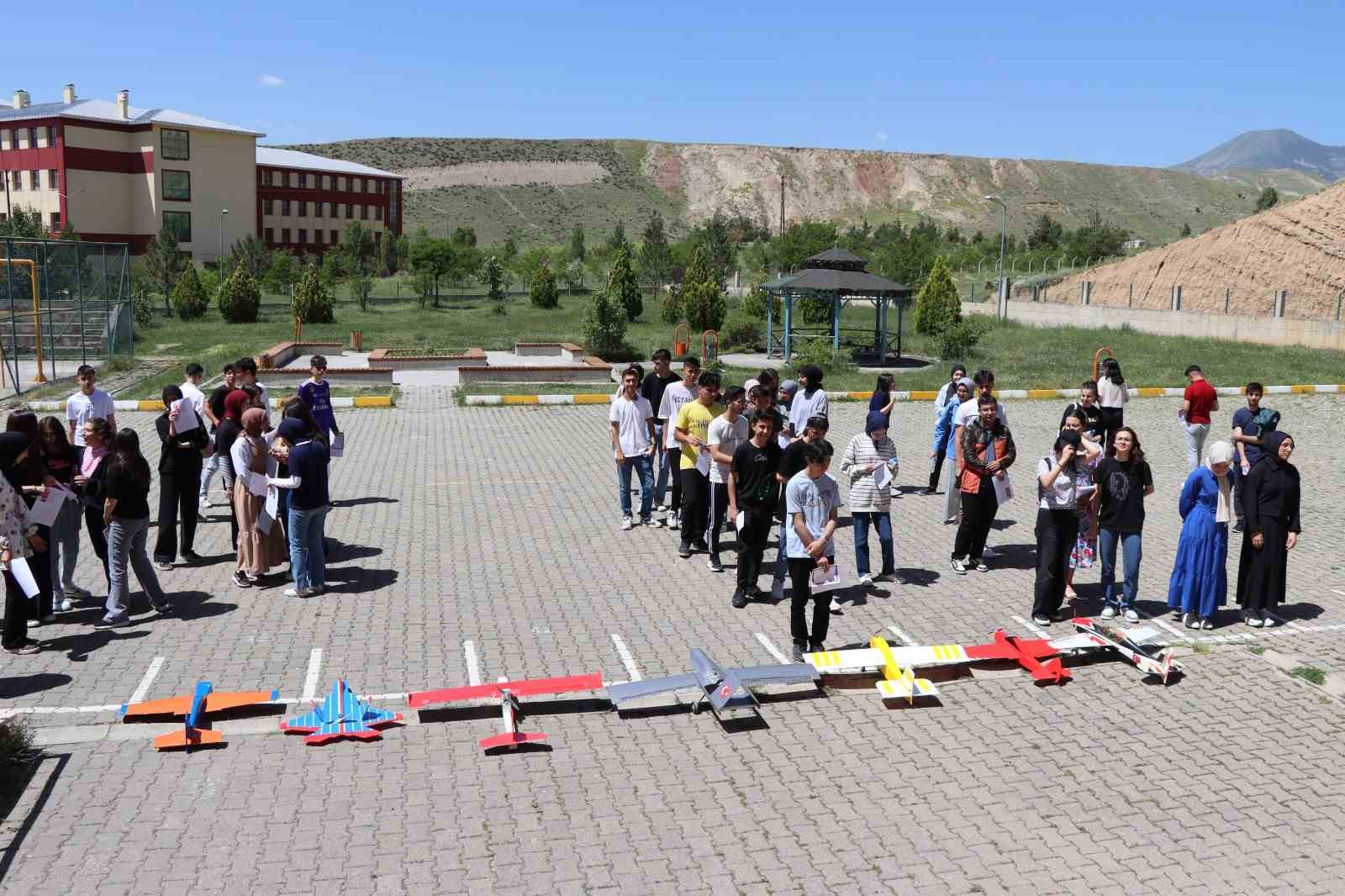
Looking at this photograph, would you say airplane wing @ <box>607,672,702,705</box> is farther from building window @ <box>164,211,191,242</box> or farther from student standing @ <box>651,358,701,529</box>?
building window @ <box>164,211,191,242</box>

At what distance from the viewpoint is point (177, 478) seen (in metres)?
10.2

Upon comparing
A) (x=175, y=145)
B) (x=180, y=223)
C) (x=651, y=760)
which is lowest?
(x=651, y=760)

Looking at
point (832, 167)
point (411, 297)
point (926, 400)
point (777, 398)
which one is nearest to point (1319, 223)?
point (926, 400)

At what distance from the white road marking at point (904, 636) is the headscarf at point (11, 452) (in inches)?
257

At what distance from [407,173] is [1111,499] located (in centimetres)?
13385

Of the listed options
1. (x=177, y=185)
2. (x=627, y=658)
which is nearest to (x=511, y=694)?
(x=627, y=658)

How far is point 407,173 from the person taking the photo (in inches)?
5271

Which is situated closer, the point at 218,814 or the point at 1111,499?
the point at 218,814

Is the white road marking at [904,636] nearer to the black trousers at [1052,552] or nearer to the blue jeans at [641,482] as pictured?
the black trousers at [1052,552]

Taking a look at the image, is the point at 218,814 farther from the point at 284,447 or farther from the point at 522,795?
the point at 284,447

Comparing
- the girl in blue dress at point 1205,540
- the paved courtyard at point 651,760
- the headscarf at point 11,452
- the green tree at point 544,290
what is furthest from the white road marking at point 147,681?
the green tree at point 544,290

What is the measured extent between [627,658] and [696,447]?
2810mm

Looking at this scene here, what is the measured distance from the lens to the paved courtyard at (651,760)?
5316mm

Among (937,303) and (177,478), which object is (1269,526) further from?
(937,303)
